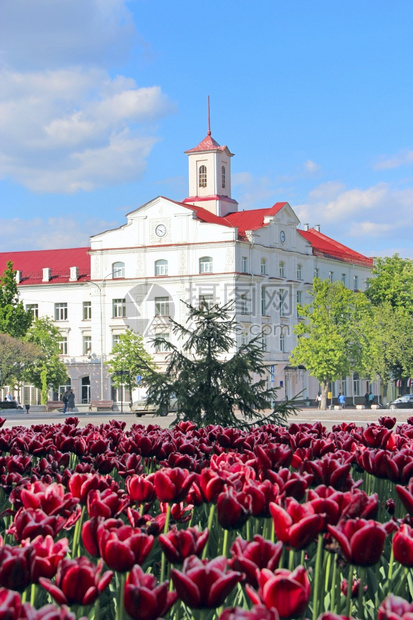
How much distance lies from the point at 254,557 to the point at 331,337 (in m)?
63.2

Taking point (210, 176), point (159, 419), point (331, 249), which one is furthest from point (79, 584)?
point (331, 249)

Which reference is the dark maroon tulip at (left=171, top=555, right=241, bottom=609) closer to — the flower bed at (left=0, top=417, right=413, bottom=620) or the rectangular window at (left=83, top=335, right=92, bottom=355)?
the flower bed at (left=0, top=417, right=413, bottom=620)

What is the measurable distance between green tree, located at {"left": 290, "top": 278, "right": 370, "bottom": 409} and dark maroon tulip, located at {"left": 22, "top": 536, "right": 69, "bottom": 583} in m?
62.7

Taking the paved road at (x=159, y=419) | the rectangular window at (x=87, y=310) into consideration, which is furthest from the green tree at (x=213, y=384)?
the rectangular window at (x=87, y=310)

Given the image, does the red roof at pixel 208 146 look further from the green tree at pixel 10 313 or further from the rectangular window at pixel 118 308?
the green tree at pixel 10 313

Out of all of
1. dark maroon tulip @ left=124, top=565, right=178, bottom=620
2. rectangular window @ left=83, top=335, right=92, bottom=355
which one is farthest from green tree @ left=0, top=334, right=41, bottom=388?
dark maroon tulip @ left=124, top=565, right=178, bottom=620

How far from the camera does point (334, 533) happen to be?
12.5 feet

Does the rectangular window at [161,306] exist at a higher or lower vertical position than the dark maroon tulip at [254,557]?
higher

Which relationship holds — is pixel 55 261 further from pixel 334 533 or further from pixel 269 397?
pixel 334 533

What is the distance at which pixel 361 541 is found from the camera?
148 inches

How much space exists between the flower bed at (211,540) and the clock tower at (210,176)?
7102 cm

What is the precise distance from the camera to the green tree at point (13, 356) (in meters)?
60.5

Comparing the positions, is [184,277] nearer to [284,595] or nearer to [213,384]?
[213,384]

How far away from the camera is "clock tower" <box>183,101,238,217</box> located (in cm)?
7775
